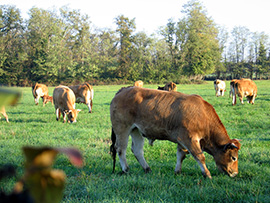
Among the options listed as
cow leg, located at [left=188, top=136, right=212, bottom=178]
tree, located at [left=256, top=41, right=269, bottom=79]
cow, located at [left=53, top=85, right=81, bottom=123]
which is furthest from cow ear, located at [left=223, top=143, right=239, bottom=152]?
tree, located at [left=256, top=41, right=269, bottom=79]

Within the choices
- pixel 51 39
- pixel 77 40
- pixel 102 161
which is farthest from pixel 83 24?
pixel 102 161

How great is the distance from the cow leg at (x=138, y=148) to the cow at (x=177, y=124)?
21mm

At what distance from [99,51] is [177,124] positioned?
189 ft

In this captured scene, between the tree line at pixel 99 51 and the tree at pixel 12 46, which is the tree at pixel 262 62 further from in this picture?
the tree at pixel 12 46

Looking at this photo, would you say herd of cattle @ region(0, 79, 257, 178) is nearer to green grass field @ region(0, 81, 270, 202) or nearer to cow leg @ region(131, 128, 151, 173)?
cow leg @ region(131, 128, 151, 173)

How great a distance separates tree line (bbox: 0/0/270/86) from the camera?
5316 centimetres

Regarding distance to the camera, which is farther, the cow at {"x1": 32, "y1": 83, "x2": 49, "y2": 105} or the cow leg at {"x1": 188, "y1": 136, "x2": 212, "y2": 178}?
the cow at {"x1": 32, "y1": 83, "x2": 49, "y2": 105}

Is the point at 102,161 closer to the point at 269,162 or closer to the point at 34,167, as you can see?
the point at 269,162

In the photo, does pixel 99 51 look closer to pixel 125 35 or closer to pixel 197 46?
pixel 125 35

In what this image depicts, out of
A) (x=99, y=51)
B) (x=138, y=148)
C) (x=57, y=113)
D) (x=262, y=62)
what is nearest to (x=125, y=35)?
(x=99, y=51)

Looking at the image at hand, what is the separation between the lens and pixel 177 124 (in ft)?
16.2

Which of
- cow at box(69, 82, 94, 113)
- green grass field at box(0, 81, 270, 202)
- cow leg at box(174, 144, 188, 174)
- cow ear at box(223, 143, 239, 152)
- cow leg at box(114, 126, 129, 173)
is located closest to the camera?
green grass field at box(0, 81, 270, 202)

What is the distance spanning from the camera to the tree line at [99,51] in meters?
53.2

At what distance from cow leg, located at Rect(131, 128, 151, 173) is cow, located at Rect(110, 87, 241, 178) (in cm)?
2
